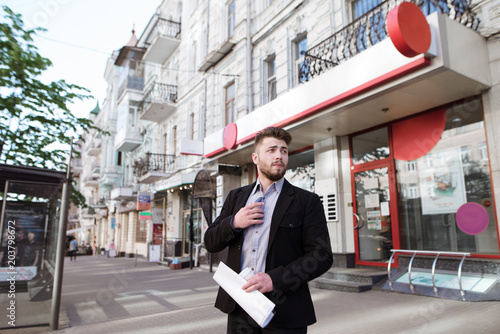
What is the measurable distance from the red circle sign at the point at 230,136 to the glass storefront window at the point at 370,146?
11.5 ft

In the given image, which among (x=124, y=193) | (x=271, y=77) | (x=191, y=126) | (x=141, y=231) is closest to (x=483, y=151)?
(x=271, y=77)

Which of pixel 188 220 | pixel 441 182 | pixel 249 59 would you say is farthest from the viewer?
pixel 188 220

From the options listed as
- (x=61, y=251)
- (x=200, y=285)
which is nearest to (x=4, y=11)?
(x=61, y=251)

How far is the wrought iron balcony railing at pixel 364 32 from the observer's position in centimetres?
712

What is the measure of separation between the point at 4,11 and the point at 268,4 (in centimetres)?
854

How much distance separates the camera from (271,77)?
13.2 metres

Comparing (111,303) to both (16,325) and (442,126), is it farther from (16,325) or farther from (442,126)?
(442,126)

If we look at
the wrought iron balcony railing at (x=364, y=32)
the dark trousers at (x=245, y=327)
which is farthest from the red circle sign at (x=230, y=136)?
the dark trousers at (x=245, y=327)

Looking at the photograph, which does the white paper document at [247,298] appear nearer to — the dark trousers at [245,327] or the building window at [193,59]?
the dark trousers at [245,327]

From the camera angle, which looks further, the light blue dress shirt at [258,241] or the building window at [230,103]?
the building window at [230,103]

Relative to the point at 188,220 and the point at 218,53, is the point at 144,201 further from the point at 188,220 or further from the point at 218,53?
the point at 218,53

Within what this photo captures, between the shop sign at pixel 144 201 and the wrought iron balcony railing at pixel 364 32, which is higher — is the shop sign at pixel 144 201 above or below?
below

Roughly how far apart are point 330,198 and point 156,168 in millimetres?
13125

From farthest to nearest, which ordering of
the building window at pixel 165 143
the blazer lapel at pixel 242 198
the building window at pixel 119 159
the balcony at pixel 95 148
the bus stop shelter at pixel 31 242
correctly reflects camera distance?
the balcony at pixel 95 148
the building window at pixel 119 159
the building window at pixel 165 143
the bus stop shelter at pixel 31 242
the blazer lapel at pixel 242 198
